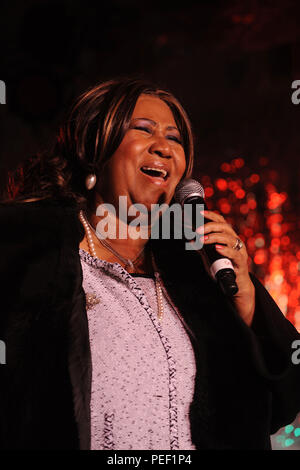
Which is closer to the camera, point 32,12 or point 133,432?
point 133,432

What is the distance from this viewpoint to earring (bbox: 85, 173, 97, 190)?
4.43 ft

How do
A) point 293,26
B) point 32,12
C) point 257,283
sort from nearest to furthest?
1. point 257,283
2. point 32,12
3. point 293,26

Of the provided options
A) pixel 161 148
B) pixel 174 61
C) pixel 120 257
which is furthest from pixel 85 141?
pixel 174 61

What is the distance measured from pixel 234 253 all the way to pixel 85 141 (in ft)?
1.77

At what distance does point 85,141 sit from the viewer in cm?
137

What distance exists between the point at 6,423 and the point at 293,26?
2591mm

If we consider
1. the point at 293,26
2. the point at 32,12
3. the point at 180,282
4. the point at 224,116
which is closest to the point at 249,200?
the point at 224,116

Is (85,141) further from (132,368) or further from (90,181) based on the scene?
(132,368)

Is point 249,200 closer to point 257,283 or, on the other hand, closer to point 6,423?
point 257,283

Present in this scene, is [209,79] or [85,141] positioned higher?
[209,79]

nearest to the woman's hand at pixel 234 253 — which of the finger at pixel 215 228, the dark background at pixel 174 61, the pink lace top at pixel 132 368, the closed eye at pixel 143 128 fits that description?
the finger at pixel 215 228

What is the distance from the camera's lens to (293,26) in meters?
2.75

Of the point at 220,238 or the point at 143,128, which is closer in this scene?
the point at 220,238
